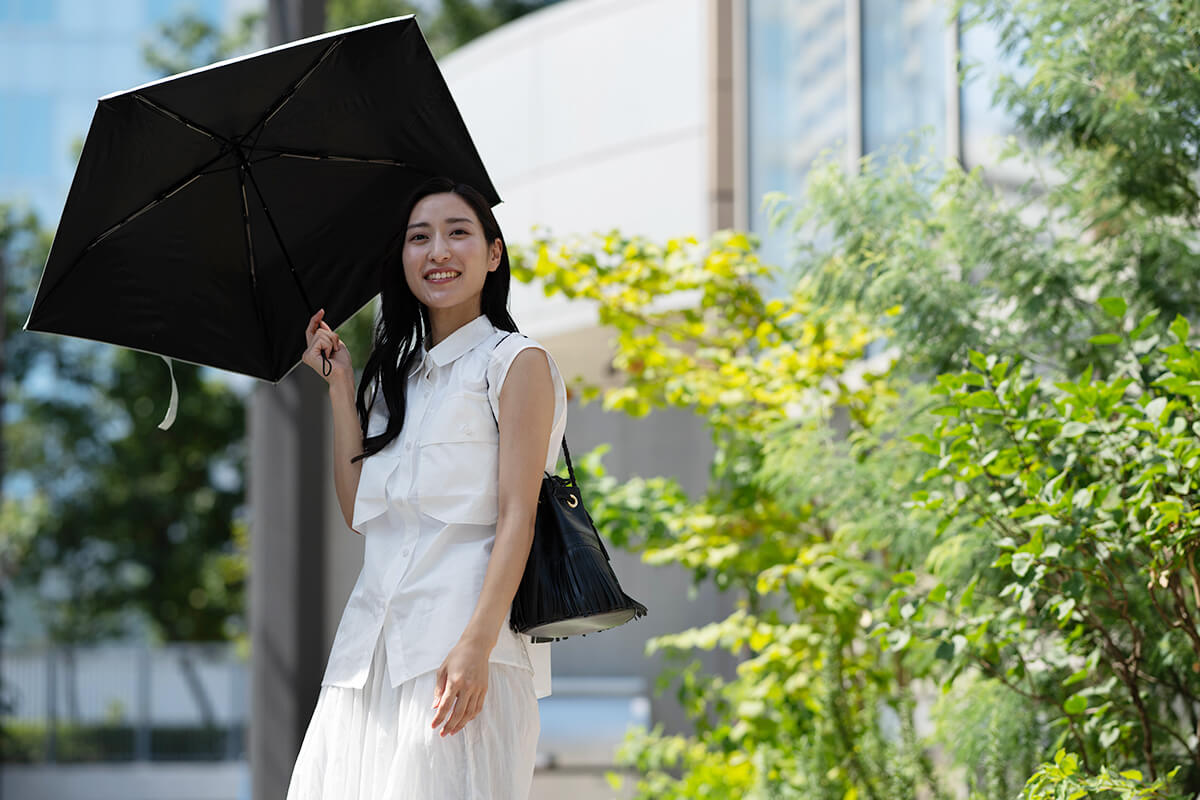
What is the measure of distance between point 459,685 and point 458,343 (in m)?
0.52

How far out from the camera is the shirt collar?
2.04 meters

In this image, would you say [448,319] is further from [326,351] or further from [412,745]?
[412,745]

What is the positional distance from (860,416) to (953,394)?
4.58 feet

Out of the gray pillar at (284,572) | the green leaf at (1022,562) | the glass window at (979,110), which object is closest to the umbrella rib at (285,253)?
the green leaf at (1022,562)

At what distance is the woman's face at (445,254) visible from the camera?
80.5 inches

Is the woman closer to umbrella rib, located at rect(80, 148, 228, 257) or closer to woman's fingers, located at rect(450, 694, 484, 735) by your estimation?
woman's fingers, located at rect(450, 694, 484, 735)

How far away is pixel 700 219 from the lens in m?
6.86

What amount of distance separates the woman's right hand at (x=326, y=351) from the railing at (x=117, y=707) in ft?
39.4

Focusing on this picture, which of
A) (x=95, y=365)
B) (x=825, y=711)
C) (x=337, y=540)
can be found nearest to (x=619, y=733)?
(x=337, y=540)

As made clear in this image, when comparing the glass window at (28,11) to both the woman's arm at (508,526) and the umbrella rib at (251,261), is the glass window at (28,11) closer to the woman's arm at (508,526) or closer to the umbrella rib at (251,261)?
the umbrella rib at (251,261)

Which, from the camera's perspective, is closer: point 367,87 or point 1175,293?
point 367,87

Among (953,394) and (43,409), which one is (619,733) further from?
(43,409)

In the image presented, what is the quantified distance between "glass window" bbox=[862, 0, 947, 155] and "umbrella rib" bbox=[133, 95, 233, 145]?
2756 mm

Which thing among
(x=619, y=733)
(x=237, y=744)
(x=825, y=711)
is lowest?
(x=237, y=744)
